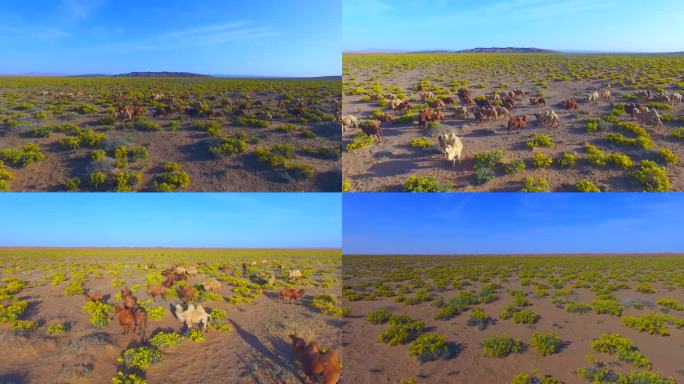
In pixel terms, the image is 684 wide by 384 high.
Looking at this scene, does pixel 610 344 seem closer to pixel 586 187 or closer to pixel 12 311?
pixel 586 187

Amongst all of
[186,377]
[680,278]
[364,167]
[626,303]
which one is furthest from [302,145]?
[680,278]

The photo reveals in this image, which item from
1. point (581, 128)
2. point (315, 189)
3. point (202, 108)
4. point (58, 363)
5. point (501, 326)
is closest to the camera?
point (58, 363)

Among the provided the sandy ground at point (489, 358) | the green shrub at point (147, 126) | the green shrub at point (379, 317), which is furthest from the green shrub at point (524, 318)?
the green shrub at point (147, 126)

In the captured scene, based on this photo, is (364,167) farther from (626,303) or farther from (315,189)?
(626,303)

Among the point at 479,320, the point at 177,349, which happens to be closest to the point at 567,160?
the point at 479,320

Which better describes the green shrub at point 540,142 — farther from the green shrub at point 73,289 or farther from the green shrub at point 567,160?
the green shrub at point 73,289
